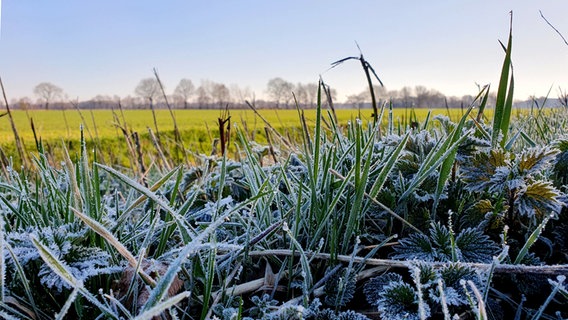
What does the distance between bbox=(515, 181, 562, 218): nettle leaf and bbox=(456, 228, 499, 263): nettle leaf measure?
0.07 m

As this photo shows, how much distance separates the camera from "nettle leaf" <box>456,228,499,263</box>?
72 cm

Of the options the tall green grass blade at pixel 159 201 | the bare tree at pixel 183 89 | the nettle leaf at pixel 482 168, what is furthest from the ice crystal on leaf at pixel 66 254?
the bare tree at pixel 183 89

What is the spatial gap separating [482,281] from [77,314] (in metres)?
0.62

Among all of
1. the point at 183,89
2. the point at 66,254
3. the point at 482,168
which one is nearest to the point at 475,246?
the point at 482,168

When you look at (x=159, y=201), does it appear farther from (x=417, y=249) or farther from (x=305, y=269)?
(x=417, y=249)

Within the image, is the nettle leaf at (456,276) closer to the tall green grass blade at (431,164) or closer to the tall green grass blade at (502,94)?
the tall green grass blade at (431,164)

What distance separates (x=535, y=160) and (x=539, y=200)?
7cm

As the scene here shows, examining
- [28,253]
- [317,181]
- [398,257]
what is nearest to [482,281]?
[398,257]

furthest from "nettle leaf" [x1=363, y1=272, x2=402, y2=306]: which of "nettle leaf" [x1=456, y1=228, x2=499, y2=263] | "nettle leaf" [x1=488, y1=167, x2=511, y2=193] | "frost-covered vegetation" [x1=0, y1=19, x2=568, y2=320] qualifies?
"nettle leaf" [x1=488, y1=167, x2=511, y2=193]

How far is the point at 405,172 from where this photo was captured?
0.91 meters

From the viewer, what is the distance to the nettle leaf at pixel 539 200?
2.31 ft

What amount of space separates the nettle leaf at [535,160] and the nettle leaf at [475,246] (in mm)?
134

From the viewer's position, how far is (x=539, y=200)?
72 cm

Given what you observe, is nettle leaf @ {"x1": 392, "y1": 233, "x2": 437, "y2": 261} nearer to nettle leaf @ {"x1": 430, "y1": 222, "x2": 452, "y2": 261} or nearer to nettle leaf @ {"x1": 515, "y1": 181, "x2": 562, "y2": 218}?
nettle leaf @ {"x1": 430, "y1": 222, "x2": 452, "y2": 261}
